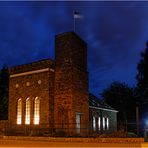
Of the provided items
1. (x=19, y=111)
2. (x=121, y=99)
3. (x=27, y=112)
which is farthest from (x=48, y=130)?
(x=121, y=99)

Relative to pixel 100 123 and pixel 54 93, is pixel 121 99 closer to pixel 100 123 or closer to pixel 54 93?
pixel 100 123

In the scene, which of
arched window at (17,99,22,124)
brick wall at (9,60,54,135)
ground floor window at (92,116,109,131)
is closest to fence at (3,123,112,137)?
brick wall at (9,60,54,135)

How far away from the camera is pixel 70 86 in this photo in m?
26.4

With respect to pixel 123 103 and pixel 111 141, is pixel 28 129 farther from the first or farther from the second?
pixel 123 103

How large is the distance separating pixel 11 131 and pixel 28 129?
7.10ft

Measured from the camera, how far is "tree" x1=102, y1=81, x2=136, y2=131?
56312 mm

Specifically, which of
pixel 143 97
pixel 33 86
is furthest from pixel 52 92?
pixel 143 97

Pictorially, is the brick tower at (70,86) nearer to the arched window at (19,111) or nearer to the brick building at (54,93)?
the brick building at (54,93)

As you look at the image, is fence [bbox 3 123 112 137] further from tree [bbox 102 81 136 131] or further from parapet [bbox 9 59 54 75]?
tree [bbox 102 81 136 131]

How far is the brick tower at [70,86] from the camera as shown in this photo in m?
26.0

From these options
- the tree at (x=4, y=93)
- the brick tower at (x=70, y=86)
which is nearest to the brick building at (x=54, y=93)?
the brick tower at (x=70, y=86)

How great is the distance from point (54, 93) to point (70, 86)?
1.85 meters

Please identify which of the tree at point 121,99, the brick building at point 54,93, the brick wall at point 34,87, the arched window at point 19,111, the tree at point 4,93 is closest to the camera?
the brick building at point 54,93

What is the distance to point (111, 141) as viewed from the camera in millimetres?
20297
